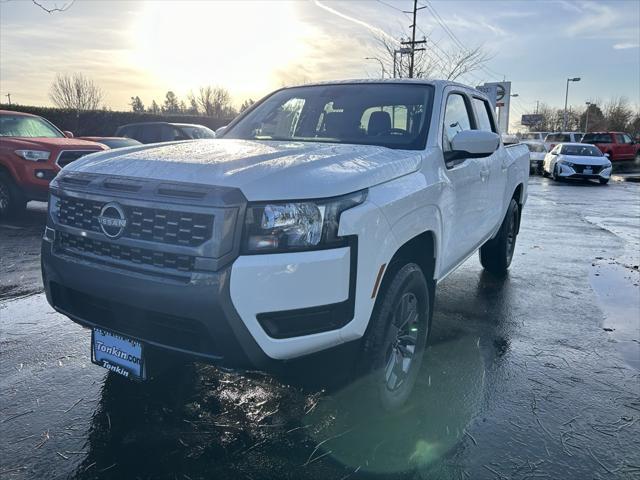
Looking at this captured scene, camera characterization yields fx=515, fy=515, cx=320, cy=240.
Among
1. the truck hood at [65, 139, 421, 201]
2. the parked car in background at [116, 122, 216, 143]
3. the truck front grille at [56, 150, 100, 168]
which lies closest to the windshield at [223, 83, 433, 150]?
the truck hood at [65, 139, 421, 201]

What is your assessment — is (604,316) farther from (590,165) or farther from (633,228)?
(590,165)

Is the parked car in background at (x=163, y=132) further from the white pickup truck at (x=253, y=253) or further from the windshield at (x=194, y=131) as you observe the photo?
the white pickup truck at (x=253, y=253)

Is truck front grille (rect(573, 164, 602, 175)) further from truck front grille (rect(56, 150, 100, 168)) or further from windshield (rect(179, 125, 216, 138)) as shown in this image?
truck front grille (rect(56, 150, 100, 168))

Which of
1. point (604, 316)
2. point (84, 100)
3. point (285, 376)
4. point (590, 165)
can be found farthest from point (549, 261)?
point (84, 100)

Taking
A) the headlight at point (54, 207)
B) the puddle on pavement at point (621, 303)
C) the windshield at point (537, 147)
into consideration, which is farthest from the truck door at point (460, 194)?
the windshield at point (537, 147)

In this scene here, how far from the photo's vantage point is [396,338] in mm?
2740

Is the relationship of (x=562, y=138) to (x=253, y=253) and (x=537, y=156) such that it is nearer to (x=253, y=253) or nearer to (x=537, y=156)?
(x=537, y=156)

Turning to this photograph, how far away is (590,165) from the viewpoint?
19.5m

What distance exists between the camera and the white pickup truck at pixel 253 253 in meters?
2.14

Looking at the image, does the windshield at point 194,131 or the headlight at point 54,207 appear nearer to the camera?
the headlight at point 54,207

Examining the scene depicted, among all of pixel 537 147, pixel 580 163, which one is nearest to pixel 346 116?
pixel 580 163

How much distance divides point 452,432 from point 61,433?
2.08m

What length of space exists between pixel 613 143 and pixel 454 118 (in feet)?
95.4

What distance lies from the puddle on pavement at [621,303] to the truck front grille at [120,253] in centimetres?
335
